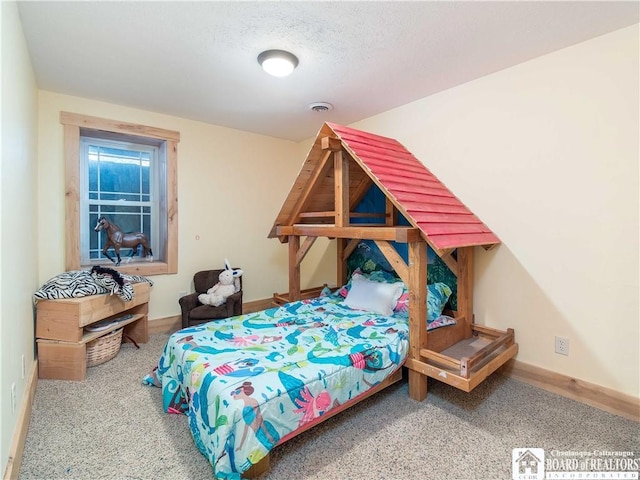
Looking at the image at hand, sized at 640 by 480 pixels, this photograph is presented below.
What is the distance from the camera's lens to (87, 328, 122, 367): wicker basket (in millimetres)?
2707

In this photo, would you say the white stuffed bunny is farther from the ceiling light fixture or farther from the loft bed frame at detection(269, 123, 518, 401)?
the ceiling light fixture

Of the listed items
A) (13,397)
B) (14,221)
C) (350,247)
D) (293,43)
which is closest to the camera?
(13,397)

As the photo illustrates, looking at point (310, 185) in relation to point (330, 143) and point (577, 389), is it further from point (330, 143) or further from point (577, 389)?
point (577, 389)

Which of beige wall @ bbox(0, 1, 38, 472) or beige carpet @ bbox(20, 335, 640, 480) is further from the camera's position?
beige carpet @ bbox(20, 335, 640, 480)

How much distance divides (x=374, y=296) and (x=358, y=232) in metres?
0.68

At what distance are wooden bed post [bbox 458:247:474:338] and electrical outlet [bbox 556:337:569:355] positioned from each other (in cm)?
61

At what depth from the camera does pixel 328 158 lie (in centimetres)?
293

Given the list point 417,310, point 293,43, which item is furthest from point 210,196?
point 417,310

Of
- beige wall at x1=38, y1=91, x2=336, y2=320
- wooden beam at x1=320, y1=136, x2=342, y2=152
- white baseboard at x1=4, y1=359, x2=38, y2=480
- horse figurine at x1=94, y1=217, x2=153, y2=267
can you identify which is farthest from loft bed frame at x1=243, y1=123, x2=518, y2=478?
horse figurine at x1=94, y1=217, x2=153, y2=267

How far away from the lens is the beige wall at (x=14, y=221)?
149 centimetres

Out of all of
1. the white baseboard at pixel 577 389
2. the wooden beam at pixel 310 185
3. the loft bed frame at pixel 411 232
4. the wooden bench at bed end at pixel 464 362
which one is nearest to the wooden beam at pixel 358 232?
the loft bed frame at pixel 411 232

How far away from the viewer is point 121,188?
11.9 ft

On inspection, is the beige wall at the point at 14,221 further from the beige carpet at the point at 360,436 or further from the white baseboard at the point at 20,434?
the beige carpet at the point at 360,436

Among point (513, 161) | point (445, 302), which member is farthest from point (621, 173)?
point (445, 302)
